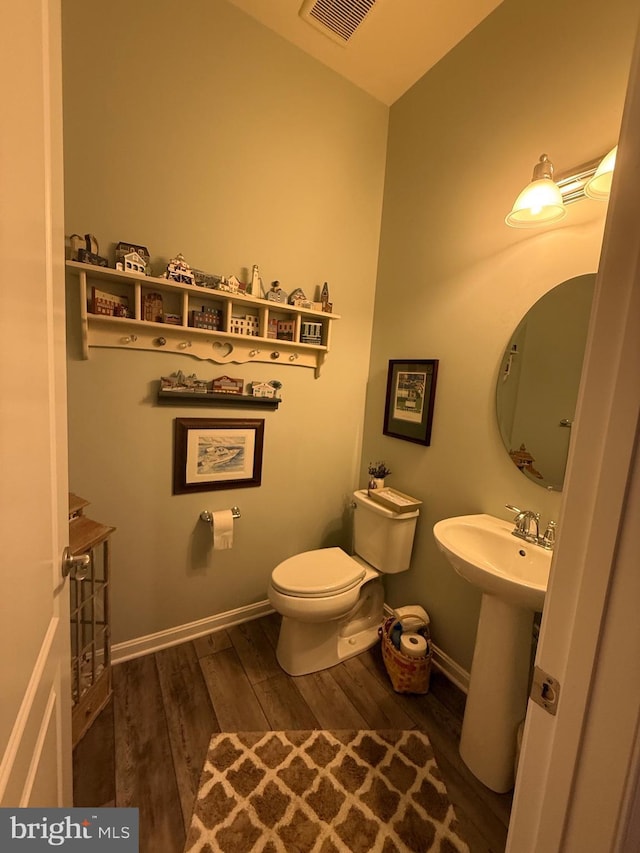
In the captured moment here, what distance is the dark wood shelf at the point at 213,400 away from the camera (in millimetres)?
1627

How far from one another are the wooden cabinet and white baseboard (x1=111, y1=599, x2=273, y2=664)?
0.11 m

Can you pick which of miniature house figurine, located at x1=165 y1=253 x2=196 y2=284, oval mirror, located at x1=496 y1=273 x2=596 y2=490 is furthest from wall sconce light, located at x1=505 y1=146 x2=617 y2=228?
miniature house figurine, located at x1=165 y1=253 x2=196 y2=284

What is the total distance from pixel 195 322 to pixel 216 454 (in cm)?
67

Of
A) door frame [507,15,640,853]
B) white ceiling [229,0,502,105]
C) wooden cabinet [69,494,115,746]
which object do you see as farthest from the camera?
white ceiling [229,0,502,105]

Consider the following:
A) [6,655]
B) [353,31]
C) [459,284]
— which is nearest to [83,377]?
[6,655]

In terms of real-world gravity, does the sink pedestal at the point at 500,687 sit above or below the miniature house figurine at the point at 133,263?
below

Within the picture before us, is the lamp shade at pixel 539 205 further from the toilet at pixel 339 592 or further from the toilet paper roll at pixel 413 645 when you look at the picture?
the toilet paper roll at pixel 413 645

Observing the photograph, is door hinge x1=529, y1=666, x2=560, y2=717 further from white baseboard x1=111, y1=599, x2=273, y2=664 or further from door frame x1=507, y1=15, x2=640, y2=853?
white baseboard x1=111, y1=599, x2=273, y2=664

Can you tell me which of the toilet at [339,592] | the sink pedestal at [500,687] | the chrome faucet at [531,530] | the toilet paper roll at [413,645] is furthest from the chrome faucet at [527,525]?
the toilet paper roll at [413,645]

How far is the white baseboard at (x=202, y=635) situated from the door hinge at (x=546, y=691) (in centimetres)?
140

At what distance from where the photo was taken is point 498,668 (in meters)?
1.25

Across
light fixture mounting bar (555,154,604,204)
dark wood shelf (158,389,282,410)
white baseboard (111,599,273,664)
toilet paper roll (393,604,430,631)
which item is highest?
light fixture mounting bar (555,154,604,204)

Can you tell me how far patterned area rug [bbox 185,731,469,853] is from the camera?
1.08 m

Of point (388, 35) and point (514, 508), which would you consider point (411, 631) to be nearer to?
point (514, 508)
